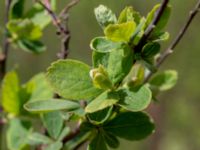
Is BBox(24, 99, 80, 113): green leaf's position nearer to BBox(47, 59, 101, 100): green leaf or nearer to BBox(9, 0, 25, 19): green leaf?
BBox(47, 59, 101, 100): green leaf

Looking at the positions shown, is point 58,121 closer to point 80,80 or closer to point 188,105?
point 80,80

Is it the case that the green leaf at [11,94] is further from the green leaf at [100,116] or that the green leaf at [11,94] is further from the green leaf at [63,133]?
the green leaf at [100,116]

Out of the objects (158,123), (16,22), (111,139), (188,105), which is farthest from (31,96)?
(188,105)

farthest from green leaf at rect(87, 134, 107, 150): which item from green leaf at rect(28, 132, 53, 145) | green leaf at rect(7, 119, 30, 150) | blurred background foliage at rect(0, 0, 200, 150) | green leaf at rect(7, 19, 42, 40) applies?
blurred background foliage at rect(0, 0, 200, 150)

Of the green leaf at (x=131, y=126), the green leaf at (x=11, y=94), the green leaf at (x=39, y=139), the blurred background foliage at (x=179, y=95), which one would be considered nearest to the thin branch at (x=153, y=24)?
the green leaf at (x=131, y=126)

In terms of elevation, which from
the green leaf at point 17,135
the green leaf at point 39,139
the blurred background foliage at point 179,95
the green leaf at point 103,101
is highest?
the green leaf at point 103,101

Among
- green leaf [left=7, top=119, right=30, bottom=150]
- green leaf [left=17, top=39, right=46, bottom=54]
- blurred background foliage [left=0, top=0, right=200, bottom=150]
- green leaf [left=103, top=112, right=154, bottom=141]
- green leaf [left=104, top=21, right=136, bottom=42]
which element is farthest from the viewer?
blurred background foliage [left=0, top=0, right=200, bottom=150]
